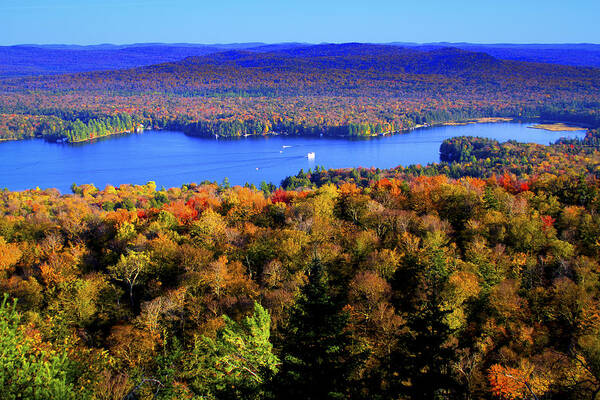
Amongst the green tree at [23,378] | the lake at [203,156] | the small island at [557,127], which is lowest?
the lake at [203,156]

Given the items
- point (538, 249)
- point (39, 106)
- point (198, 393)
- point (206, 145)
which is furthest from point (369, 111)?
point (198, 393)

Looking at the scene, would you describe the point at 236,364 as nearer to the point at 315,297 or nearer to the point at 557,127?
the point at 315,297

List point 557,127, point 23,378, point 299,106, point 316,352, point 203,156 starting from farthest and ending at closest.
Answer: point 299,106 → point 557,127 → point 203,156 → point 316,352 → point 23,378

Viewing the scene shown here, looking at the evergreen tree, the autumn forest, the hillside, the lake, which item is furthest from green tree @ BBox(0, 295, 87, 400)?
the hillside

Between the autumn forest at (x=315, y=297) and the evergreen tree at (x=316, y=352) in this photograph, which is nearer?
the evergreen tree at (x=316, y=352)

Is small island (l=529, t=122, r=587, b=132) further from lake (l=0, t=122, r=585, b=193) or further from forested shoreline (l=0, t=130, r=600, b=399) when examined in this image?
forested shoreline (l=0, t=130, r=600, b=399)

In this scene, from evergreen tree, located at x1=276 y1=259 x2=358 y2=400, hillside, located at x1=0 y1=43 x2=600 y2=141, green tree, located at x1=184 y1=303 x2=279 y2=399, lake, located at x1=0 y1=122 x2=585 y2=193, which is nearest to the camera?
evergreen tree, located at x1=276 y1=259 x2=358 y2=400

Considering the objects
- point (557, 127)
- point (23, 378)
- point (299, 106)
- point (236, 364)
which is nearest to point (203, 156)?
point (299, 106)

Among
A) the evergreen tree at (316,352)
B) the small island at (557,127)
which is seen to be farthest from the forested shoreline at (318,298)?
the small island at (557,127)

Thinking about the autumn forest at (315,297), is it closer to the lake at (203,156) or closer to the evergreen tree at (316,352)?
the evergreen tree at (316,352)
